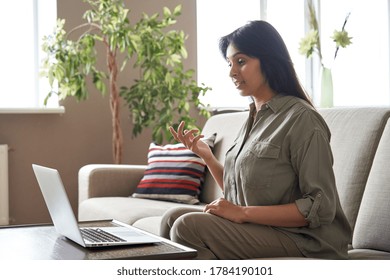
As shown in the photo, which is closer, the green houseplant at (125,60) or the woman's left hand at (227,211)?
the woman's left hand at (227,211)

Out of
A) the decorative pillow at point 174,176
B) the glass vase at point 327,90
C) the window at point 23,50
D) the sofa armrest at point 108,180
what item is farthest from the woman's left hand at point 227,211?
the window at point 23,50

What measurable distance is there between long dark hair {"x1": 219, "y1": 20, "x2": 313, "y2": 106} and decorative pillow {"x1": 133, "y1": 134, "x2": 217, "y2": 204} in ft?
4.58

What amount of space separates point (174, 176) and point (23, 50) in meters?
1.81

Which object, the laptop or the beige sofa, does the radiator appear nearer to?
the beige sofa

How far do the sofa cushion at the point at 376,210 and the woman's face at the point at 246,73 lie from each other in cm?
42

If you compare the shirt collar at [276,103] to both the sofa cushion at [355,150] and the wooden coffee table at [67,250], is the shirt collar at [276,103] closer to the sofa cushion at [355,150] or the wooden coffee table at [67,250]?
the sofa cushion at [355,150]

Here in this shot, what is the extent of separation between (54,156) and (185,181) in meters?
1.47

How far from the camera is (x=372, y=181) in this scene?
6.50ft

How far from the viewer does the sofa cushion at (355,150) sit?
2045 millimetres

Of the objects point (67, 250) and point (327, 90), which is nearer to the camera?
point (67, 250)

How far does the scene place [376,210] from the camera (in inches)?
74.9

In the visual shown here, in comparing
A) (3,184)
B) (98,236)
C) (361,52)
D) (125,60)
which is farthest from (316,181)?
(361,52)

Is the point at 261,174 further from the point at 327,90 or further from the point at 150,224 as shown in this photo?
the point at 327,90

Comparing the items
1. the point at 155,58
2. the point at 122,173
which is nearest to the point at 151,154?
the point at 122,173
